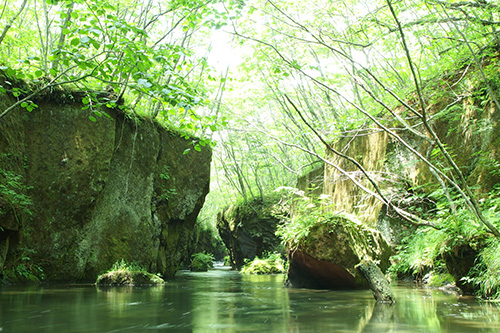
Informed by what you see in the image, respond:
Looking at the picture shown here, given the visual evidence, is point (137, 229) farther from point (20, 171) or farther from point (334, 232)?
point (334, 232)

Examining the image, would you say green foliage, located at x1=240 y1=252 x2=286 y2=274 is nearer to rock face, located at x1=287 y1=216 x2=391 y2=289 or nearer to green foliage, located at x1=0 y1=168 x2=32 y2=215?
rock face, located at x1=287 y1=216 x2=391 y2=289

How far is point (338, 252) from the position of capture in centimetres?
700

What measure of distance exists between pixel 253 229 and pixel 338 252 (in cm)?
1506

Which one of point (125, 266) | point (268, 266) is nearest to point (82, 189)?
point (125, 266)

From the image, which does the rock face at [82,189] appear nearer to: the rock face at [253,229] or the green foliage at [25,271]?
the green foliage at [25,271]

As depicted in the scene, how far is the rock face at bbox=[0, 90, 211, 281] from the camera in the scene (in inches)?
317

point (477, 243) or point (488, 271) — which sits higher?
point (477, 243)

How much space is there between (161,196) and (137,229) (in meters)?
1.60

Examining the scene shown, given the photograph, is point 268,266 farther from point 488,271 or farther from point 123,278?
point 488,271

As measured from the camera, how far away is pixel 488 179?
6613mm

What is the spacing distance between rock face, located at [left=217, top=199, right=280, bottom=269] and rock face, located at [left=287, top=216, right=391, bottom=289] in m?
13.4

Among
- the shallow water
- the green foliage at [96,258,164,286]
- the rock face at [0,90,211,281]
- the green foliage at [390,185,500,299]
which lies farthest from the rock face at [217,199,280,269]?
the shallow water

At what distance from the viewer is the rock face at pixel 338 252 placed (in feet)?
22.9

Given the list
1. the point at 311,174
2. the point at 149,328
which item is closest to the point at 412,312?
the point at 149,328
